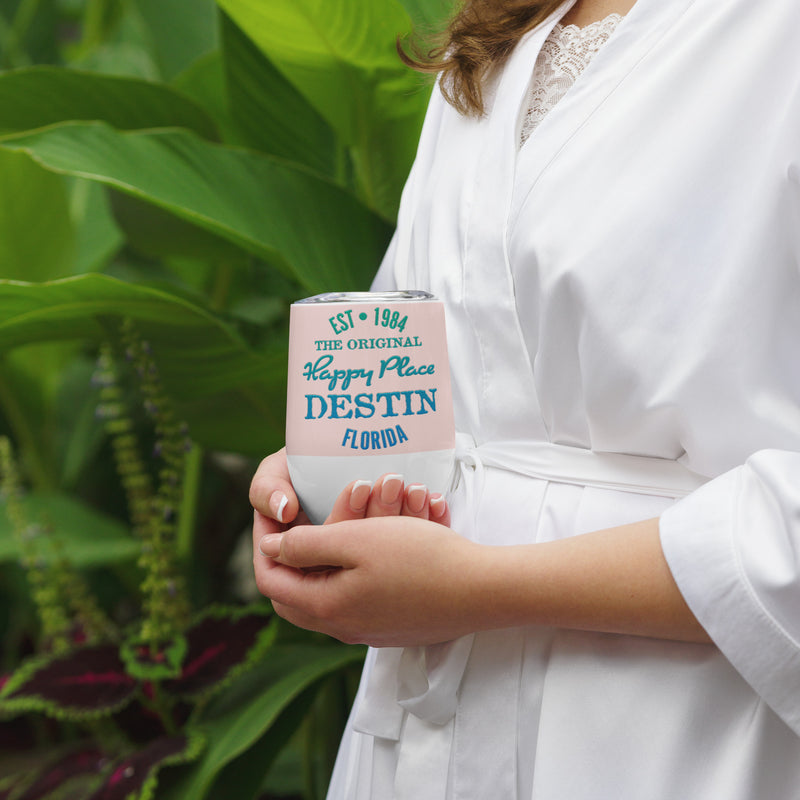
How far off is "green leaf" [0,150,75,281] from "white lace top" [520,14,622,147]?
740 mm

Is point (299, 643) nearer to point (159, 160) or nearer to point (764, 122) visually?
point (159, 160)

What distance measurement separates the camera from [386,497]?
0.44 metres

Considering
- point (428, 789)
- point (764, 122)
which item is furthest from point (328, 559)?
point (764, 122)

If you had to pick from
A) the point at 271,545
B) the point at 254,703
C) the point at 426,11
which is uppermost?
the point at 426,11

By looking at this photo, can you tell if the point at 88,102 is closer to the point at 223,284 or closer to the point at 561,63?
the point at 223,284

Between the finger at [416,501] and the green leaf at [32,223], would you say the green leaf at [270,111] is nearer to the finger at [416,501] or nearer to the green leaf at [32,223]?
the green leaf at [32,223]

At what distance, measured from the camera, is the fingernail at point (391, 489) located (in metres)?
0.43

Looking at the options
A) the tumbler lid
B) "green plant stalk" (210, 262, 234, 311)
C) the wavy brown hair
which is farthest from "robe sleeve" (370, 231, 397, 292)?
"green plant stalk" (210, 262, 234, 311)

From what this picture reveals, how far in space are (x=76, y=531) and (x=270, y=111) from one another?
0.60 meters

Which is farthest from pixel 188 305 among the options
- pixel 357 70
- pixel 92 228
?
pixel 92 228

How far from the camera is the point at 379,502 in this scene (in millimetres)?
440

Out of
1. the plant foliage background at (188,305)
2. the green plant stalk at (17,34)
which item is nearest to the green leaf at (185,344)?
the plant foliage background at (188,305)

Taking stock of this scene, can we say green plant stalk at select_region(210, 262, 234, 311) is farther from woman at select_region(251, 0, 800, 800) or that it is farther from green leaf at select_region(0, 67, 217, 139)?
woman at select_region(251, 0, 800, 800)

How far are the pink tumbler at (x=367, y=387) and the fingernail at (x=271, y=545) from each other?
0.04 m
